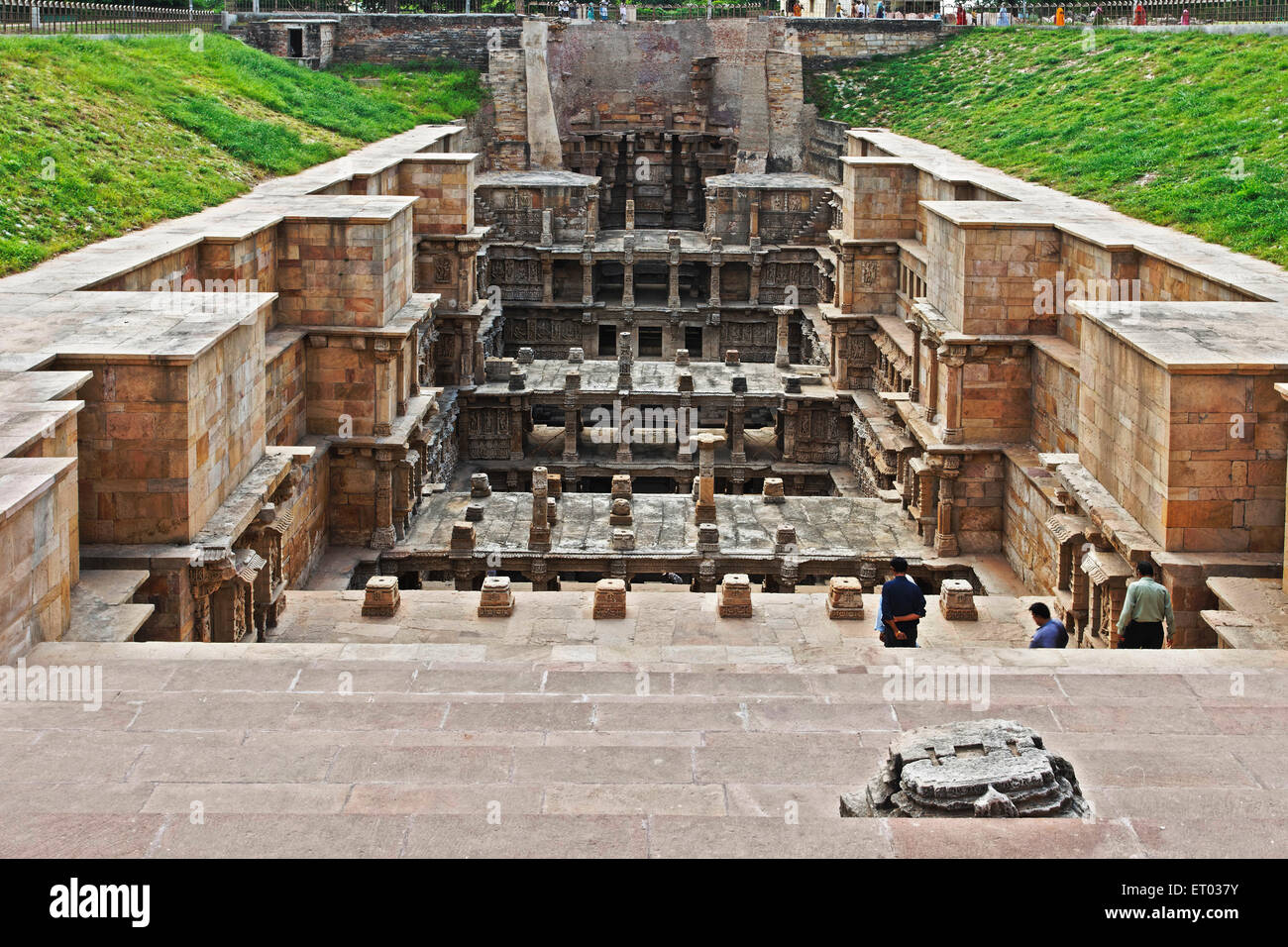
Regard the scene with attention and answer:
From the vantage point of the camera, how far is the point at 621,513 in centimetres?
2461

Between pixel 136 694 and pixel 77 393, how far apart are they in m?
4.67

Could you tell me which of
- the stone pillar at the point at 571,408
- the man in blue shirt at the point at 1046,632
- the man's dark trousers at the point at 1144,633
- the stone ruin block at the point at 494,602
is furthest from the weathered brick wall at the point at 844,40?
the man's dark trousers at the point at 1144,633

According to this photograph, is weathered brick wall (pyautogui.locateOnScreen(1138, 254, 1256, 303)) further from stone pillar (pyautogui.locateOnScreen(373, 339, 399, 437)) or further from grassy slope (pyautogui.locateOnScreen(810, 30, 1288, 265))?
stone pillar (pyautogui.locateOnScreen(373, 339, 399, 437))

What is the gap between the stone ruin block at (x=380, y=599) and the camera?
16.9 metres

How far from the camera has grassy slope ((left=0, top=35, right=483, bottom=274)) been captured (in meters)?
23.3

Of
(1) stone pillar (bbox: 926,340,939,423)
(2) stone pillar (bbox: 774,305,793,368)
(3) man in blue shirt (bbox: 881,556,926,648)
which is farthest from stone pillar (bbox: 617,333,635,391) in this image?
(3) man in blue shirt (bbox: 881,556,926,648)

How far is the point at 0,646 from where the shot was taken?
10.8 meters

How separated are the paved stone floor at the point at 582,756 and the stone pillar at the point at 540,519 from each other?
11924 millimetres

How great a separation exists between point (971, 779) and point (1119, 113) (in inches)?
1158

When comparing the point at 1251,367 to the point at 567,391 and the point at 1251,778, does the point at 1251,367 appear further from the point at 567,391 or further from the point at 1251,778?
the point at 567,391

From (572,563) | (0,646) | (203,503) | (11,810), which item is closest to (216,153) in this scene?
(572,563)
